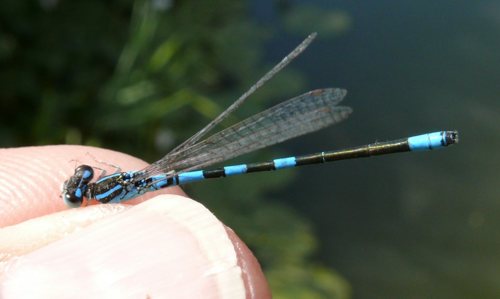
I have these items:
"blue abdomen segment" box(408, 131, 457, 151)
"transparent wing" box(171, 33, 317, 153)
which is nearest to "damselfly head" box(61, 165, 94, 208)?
"transparent wing" box(171, 33, 317, 153)

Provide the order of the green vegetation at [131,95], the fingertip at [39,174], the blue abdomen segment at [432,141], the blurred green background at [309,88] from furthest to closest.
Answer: the blurred green background at [309,88]
the green vegetation at [131,95]
the fingertip at [39,174]
the blue abdomen segment at [432,141]

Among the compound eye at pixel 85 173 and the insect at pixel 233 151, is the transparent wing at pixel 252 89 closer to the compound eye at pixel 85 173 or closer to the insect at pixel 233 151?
the insect at pixel 233 151

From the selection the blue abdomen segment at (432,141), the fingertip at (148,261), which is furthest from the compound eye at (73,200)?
the blue abdomen segment at (432,141)

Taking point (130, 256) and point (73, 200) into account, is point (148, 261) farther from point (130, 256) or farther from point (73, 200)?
point (73, 200)

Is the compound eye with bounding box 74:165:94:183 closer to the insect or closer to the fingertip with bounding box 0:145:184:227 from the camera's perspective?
the insect

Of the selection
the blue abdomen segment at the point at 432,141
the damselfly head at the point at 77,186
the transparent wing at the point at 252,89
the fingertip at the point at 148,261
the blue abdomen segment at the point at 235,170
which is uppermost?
the transparent wing at the point at 252,89

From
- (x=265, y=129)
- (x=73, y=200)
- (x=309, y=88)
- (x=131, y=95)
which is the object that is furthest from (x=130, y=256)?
(x=309, y=88)

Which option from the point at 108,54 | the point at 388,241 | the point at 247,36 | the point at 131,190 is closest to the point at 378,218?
the point at 388,241
